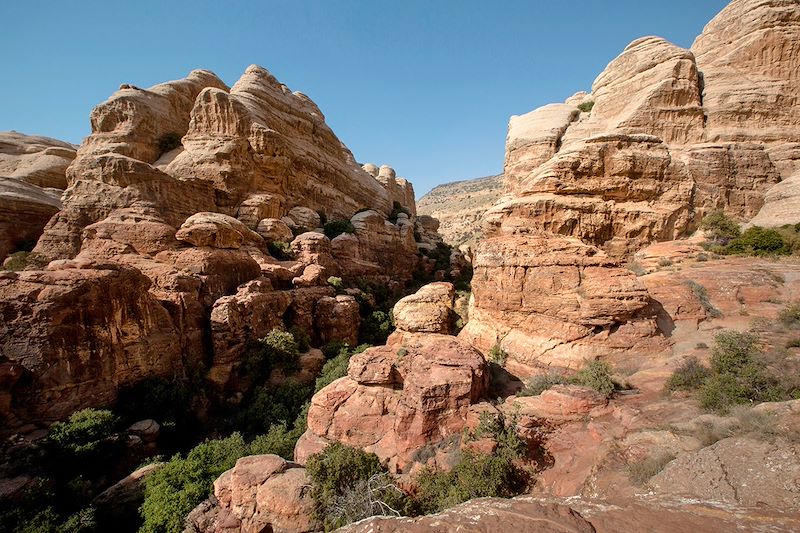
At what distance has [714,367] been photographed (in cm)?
814

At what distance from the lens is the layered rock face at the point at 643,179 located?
1166 cm

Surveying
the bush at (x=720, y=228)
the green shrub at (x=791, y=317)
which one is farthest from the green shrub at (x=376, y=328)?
the bush at (x=720, y=228)

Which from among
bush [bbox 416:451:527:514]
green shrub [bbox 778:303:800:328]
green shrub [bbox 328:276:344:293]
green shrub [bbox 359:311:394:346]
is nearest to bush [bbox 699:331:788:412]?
green shrub [bbox 778:303:800:328]

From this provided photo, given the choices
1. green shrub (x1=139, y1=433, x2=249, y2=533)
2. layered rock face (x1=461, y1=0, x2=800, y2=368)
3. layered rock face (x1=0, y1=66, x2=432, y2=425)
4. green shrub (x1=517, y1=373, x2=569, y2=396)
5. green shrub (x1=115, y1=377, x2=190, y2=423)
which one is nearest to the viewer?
green shrub (x1=139, y1=433, x2=249, y2=533)

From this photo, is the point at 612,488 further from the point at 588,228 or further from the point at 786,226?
the point at 786,226

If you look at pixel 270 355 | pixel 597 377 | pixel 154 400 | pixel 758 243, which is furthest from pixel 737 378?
pixel 154 400

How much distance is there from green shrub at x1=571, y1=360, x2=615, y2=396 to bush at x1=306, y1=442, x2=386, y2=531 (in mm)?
6332

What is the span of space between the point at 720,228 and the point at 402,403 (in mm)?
16109

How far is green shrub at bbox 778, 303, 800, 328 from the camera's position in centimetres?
895

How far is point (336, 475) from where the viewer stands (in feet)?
24.4

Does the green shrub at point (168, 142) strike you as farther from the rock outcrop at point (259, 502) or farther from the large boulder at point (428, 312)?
the rock outcrop at point (259, 502)

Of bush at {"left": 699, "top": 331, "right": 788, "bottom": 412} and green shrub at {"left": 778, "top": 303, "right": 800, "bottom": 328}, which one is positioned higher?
green shrub at {"left": 778, "top": 303, "right": 800, "bottom": 328}

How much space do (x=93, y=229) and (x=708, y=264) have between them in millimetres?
28538

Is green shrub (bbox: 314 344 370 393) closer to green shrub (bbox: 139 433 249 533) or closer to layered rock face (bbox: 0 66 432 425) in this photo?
layered rock face (bbox: 0 66 432 425)
